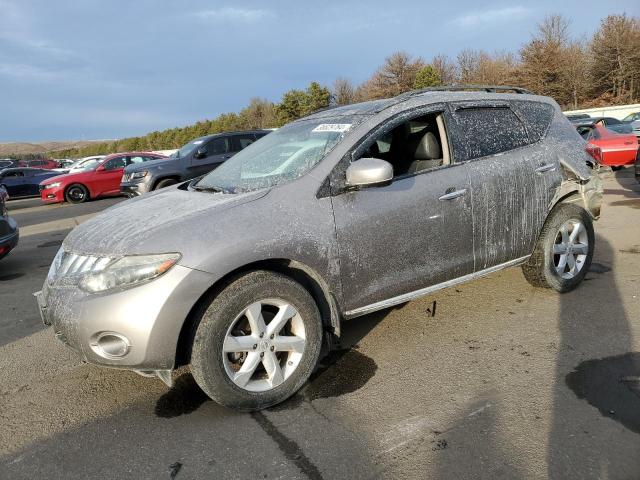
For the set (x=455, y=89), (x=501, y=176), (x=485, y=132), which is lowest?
(x=501, y=176)

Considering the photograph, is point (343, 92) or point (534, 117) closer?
point (534, 117)

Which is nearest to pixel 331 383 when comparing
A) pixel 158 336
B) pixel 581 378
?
pixel 158 336

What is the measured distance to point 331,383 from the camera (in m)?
3.07

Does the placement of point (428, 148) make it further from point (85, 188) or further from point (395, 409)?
point (85, 188)

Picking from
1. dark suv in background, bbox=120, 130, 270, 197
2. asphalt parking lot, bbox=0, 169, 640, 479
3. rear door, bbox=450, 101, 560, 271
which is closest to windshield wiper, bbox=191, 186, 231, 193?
asphalt parking lot, bbox=0, 169, 640, 479

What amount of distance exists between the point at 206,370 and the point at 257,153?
77.5 inches

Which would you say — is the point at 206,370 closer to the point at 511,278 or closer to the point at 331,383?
the point at 331,383

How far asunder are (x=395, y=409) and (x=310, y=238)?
1.09 m

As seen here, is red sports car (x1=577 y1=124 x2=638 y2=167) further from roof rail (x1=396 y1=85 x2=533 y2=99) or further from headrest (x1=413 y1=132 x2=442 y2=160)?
headrest (x1=413 y1=132 x2=442 y2=160)

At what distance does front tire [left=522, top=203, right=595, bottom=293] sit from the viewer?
414 centimetres

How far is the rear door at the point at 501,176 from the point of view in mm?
3619

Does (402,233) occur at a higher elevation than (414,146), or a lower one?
lower

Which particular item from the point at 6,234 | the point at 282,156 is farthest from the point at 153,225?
the point at 6,234

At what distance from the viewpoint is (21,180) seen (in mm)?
20578
